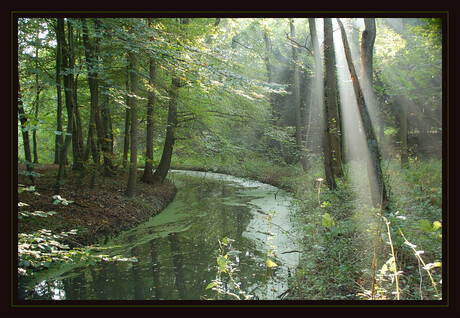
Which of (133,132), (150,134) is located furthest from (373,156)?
(150,134)

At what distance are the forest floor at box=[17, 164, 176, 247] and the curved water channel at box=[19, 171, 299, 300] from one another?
1.24 feet

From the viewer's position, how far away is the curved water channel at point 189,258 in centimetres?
404

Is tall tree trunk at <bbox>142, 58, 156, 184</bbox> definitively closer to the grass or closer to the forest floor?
the forest floor

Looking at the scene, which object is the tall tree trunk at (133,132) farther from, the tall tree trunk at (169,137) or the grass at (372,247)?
the grass at (372,247)

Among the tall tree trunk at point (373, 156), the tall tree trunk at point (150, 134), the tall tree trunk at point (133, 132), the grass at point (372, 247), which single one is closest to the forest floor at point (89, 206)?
the tall tree trunk at point (133, 132)

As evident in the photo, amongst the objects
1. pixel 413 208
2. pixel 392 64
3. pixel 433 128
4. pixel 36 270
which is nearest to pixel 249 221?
pixel 413 208

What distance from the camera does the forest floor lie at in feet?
18.2

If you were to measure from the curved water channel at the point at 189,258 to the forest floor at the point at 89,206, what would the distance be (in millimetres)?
379

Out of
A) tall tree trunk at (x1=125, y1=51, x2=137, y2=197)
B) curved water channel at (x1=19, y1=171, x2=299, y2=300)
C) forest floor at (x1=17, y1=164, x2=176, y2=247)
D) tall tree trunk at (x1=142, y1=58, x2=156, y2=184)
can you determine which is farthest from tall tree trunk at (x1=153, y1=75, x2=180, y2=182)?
tall tree trunk at (x1=125, y1=51, x2=137, y2=197)

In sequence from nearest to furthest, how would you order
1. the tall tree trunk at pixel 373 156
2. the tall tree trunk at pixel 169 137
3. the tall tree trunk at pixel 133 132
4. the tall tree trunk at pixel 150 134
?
the tall tree trunk at pixel 373 156, the tall tree trunk at pixel 133 132, the tall tree trunk at pixel 150 134, the tall tree trunk at pixel 169 137

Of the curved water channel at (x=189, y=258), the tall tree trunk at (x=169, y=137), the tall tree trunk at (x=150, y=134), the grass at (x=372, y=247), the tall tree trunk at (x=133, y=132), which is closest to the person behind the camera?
the grass at (x=372, y=247)

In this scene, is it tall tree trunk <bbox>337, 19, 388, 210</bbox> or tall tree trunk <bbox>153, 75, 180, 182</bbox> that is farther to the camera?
tall tree trunk <bbox>153, 75, 180, 182</bbox>

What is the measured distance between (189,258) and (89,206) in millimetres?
3108
